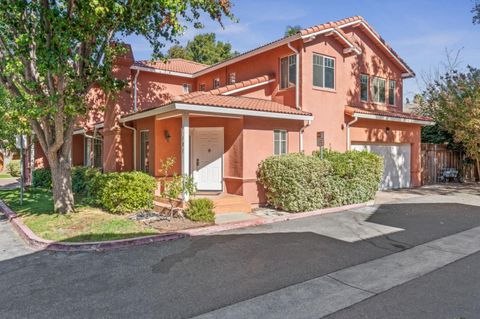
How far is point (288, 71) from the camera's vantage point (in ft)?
47.4

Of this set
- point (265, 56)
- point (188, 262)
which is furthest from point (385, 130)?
point (188, 262)

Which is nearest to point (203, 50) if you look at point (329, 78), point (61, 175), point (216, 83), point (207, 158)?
point (216, 83)

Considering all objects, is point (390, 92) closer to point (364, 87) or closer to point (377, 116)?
point (364, 87)

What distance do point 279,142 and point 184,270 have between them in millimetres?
7911

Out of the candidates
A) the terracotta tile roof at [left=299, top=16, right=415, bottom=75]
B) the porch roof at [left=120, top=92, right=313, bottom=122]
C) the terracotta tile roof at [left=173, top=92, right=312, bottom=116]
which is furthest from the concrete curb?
the terracotta tile roof at [left=299, top=16, right=415, bottom=75]

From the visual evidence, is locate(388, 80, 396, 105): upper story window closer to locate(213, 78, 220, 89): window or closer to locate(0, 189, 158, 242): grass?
locate(213, 78, 220, 89): window

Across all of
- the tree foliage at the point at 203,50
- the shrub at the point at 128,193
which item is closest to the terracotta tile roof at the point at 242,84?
the shrub at the point at 128,193

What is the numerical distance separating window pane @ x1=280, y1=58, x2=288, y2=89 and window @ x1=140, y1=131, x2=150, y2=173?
6220mm

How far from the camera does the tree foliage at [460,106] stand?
1739 centimetres

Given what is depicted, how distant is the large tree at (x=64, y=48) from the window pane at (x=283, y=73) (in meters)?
4.10

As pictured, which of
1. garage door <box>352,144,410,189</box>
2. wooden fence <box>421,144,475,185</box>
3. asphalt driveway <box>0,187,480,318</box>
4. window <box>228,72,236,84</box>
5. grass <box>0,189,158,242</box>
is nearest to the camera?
asphalt driveway <box>0,187,480,318</box>

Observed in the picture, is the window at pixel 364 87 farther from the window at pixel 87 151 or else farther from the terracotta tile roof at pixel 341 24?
the window at pixel 87 151

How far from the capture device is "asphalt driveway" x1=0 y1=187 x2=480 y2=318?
4.64 metres

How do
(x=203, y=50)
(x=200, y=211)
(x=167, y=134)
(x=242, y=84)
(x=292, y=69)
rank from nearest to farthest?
(x=200, y=211) < (x=167, y=134) < (x=242, y=84) < (x=292, y=69) < (x=203, y=50)
